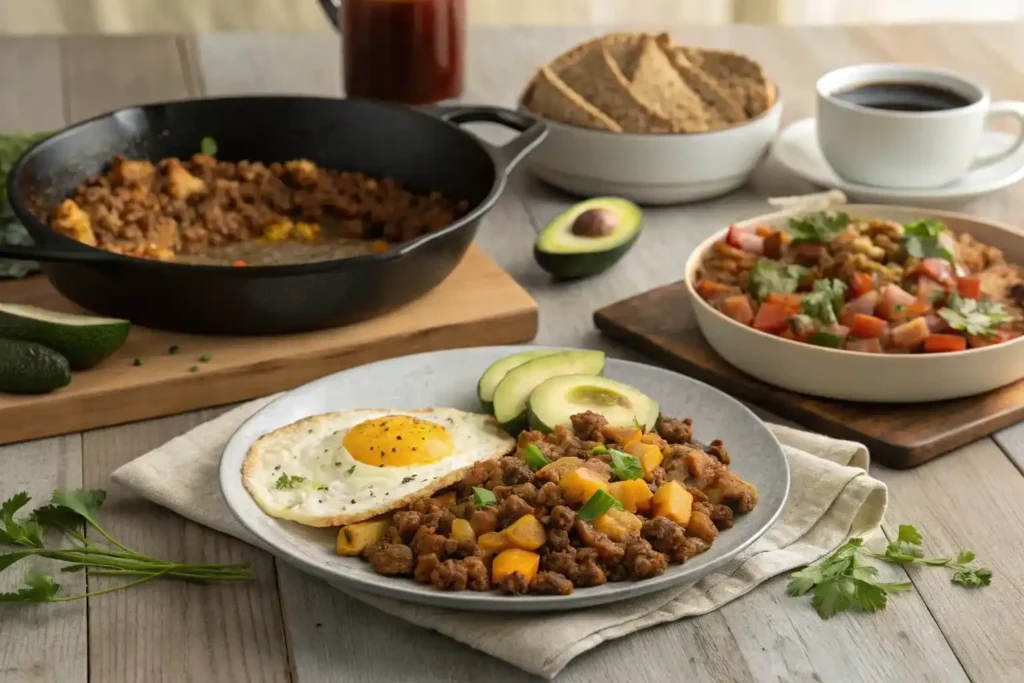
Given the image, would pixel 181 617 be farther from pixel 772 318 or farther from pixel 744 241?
pixel 744 241

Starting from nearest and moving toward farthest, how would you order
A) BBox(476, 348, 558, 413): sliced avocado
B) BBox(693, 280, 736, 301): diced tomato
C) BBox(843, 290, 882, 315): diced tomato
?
BBox(476, 348, 558, 413): sliced avocado, BBox(843, 290, 882, 315): diced tomato, BBox(693, 280, 736, 301): diced tomato

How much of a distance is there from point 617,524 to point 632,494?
2.4 inches

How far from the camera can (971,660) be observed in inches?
68.3

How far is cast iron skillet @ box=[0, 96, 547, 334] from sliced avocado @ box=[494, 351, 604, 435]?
13.4 inches

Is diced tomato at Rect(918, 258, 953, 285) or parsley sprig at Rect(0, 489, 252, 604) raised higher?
diced tomato at Rect(918, 258, 953, 285)

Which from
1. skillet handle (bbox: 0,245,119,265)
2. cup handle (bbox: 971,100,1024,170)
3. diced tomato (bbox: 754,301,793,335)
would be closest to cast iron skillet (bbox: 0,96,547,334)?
skillet handle (bbox: 0,245,119,265)

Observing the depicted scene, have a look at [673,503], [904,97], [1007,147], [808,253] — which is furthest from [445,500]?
[1007,147]

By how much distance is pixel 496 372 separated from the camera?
2.20 m

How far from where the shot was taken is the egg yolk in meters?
1.91

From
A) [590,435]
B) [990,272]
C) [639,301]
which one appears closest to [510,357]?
[590,435]

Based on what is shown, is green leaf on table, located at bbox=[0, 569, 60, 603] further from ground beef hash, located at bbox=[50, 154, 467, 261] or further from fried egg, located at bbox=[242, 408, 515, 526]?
ground beef hash, located at bbox=[50, 154, 467, 261]

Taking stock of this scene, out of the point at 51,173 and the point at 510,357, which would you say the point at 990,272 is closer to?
the point at 510,357

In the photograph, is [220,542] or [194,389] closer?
[220,542]

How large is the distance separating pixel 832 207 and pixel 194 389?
1.24 meters
